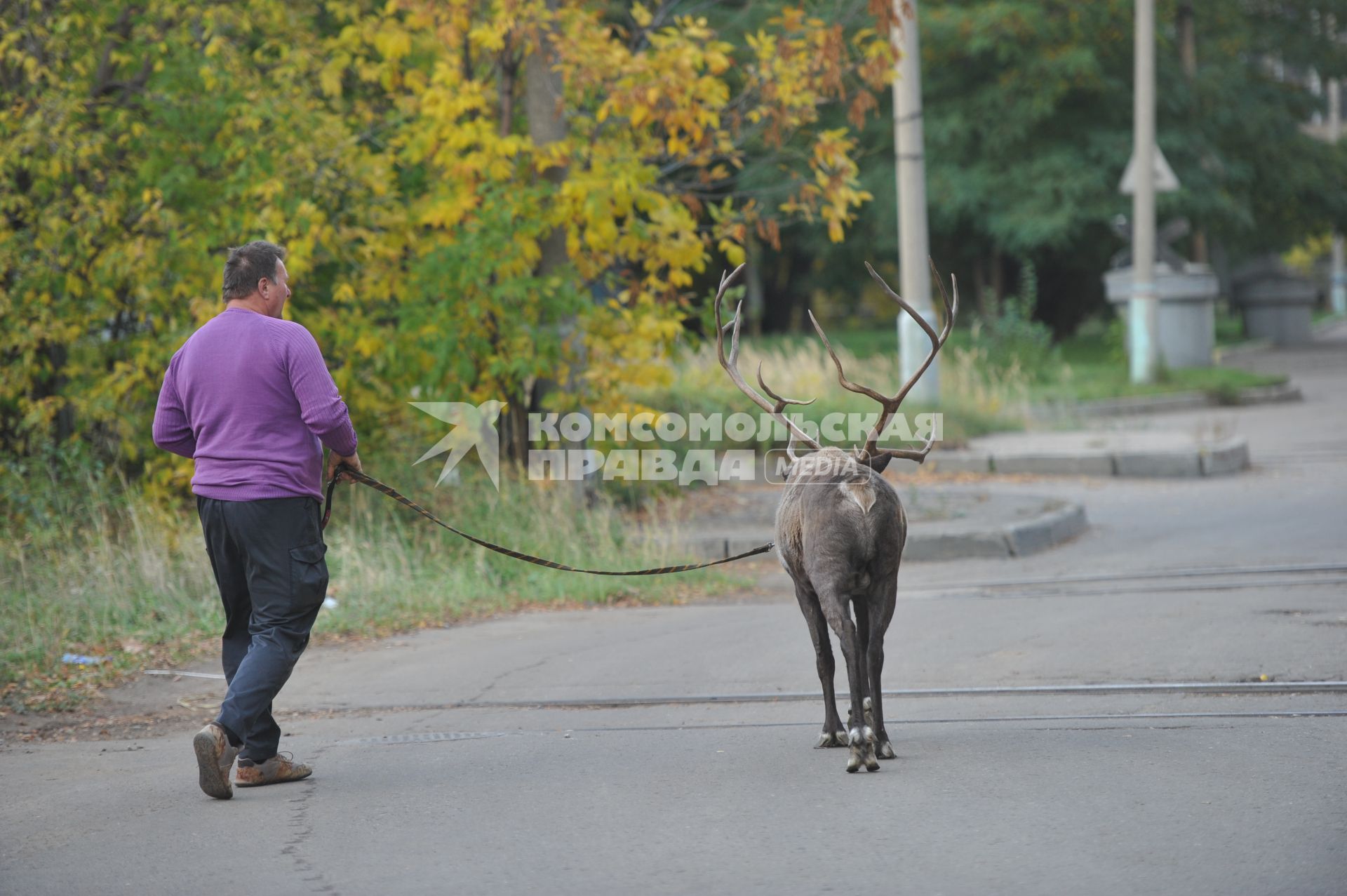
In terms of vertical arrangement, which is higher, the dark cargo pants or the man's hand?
the man's hand

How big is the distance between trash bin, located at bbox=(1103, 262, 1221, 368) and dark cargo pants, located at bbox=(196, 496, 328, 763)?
2035 centimetres

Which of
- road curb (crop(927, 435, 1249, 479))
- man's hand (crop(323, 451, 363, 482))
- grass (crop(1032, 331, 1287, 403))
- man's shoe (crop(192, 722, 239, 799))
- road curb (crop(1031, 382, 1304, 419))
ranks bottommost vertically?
man's shoe (crop(192, 722, 239, 799))

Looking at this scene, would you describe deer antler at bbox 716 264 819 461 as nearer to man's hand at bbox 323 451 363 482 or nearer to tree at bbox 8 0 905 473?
man's hand at bbox 323 451 363 482

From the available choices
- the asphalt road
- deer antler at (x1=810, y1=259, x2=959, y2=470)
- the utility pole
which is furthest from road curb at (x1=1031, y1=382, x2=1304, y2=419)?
deer antler at (x1=810, y1=259, x2=959, y2=470)

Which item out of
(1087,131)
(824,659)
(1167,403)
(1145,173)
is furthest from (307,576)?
(1087,131)

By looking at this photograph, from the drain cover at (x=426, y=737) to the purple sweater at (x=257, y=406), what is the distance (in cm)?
134

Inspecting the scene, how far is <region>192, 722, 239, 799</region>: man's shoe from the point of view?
5141mm

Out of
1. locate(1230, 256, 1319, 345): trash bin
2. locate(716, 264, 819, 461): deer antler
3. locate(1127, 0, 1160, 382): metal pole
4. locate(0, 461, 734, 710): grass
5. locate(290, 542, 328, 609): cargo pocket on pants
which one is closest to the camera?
locate(290, 542, 328, 609): cargo pocket on pants

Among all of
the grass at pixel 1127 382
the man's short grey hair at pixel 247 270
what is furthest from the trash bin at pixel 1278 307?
the man's short grey hair at pixel 247 270

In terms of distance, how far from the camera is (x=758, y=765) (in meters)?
5.49

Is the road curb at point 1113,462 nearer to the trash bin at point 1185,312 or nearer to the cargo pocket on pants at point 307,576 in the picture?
the cargo pocket on pants at point 307,576

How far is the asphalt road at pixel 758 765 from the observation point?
433 cm

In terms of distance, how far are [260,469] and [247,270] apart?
0.78 meters

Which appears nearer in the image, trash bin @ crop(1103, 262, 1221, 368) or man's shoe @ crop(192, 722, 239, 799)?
man's shoe @ crop(192, 722, 239, 799)
